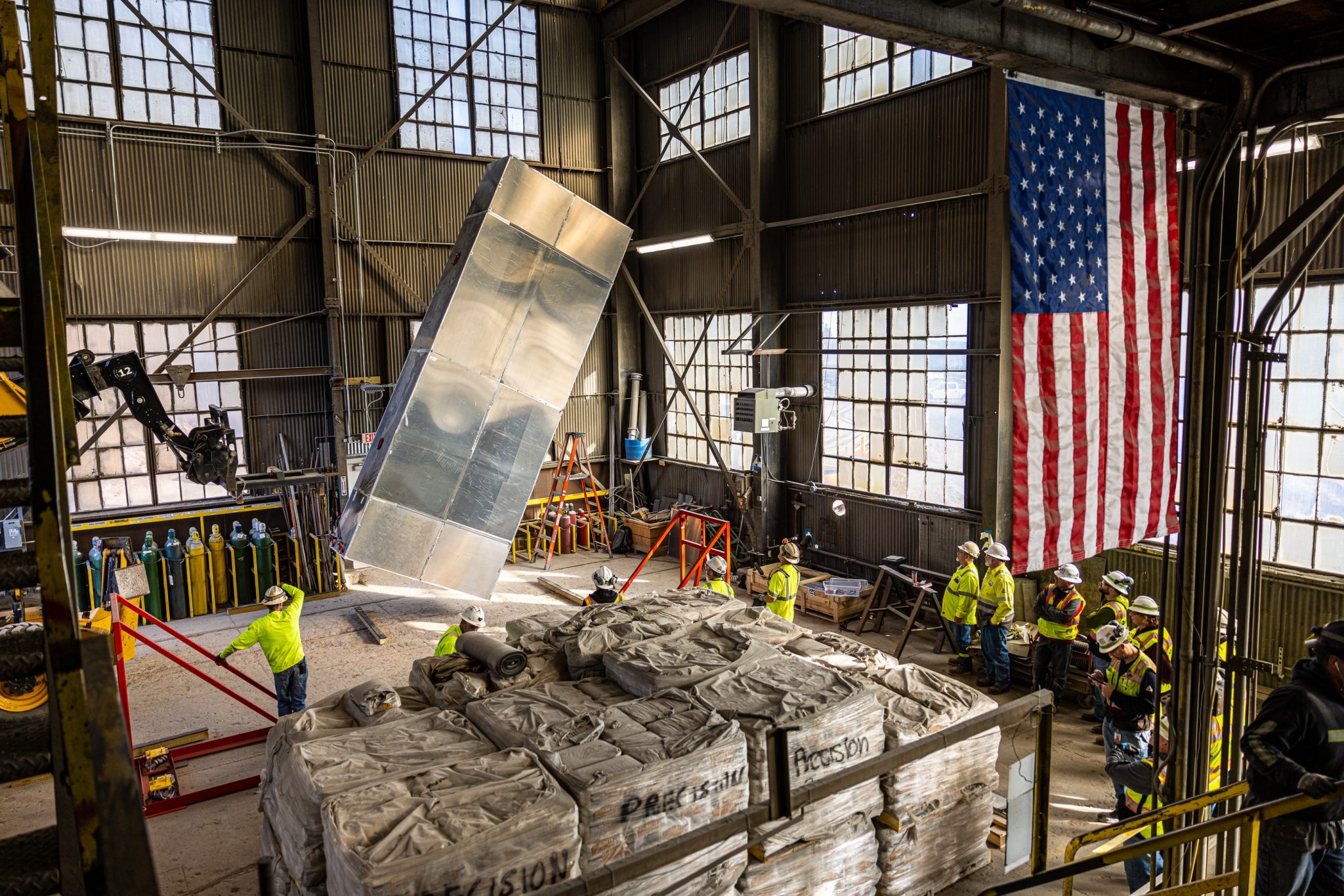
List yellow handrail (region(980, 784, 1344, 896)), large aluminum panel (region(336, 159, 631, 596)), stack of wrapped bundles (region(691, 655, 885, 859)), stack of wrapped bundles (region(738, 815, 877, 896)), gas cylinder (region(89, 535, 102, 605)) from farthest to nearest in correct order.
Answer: gas cylinder (region(89, 535, 102, 605)) → large aluminum panel (region(336, 159, 631, 596)) → stack of wrapped bundles (region(738, 815, 877, 896)) → stack of wrapped bundles (region(691, 655, 885, 859)) → yellow handrail (region(980, 784, 1344, 896))

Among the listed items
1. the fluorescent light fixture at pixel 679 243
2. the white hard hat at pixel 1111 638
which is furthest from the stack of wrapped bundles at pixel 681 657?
the fluorescent light fixture at pixel 679 243

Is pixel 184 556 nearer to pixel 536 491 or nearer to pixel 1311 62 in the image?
pixel 536 491

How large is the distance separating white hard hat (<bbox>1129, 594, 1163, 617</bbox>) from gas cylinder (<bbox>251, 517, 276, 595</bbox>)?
522 inches

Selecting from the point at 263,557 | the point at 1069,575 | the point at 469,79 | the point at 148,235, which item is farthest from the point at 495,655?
the point at 469,79

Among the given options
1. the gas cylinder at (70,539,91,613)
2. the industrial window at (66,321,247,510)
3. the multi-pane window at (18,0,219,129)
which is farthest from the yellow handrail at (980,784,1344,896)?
the multi-pane window at (18,0,219,129)

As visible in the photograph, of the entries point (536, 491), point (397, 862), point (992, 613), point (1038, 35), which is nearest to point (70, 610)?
point (397, 862)

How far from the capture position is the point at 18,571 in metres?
2.57

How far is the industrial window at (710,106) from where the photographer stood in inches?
664

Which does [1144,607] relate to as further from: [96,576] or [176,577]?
[96,576]

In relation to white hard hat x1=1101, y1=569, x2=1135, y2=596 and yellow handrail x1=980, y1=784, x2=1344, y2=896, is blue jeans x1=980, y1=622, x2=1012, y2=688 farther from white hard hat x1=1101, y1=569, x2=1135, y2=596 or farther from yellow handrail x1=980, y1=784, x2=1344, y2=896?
yellow handrail x1=980, y1=784, x2=1344, y2=896

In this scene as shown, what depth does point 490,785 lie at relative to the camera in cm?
486

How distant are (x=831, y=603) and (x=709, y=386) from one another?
21.0 feet

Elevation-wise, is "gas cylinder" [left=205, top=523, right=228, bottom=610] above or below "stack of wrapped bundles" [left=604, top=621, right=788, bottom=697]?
below

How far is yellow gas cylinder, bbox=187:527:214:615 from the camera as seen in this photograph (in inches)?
581
